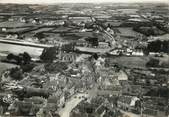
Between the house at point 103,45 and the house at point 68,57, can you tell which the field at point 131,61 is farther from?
the house at point 68,57

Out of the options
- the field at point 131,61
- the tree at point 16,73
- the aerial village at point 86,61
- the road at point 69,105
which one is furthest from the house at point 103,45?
the tree at point 16,73

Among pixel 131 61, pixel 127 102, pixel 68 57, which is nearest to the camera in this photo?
pixel 127 102

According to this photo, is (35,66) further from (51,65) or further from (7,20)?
(7,20)

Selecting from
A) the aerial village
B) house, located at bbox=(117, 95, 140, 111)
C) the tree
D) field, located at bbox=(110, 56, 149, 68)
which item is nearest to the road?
the aerial village

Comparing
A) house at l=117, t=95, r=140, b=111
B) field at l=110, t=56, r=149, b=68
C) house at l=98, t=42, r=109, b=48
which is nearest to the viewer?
house at l=117, t=95, r=140, b=111

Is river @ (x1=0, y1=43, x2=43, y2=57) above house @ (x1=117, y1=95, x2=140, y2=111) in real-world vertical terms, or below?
above

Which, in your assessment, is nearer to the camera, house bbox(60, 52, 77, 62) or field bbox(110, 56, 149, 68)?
field bbox(110, 56, 149, 68)

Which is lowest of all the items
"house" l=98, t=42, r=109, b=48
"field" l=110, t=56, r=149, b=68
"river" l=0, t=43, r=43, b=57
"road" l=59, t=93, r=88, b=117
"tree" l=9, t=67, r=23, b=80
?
"road" l=59, t=93, r=88, b=117

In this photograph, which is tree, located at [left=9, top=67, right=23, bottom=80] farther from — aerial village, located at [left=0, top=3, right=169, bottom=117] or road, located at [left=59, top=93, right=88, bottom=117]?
road, located at [left=59, top=93, right=88, bottom=117]

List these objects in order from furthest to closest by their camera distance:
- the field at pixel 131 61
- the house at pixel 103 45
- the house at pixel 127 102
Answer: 1. the house at pixel 103 45
2. the field at pixel 131 61
3. the house at pixel 127 102

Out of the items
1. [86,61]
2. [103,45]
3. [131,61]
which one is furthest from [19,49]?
[131,61]

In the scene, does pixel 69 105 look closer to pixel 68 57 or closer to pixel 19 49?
pixel 68 57

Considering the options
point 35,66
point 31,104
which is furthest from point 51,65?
point 31,104
